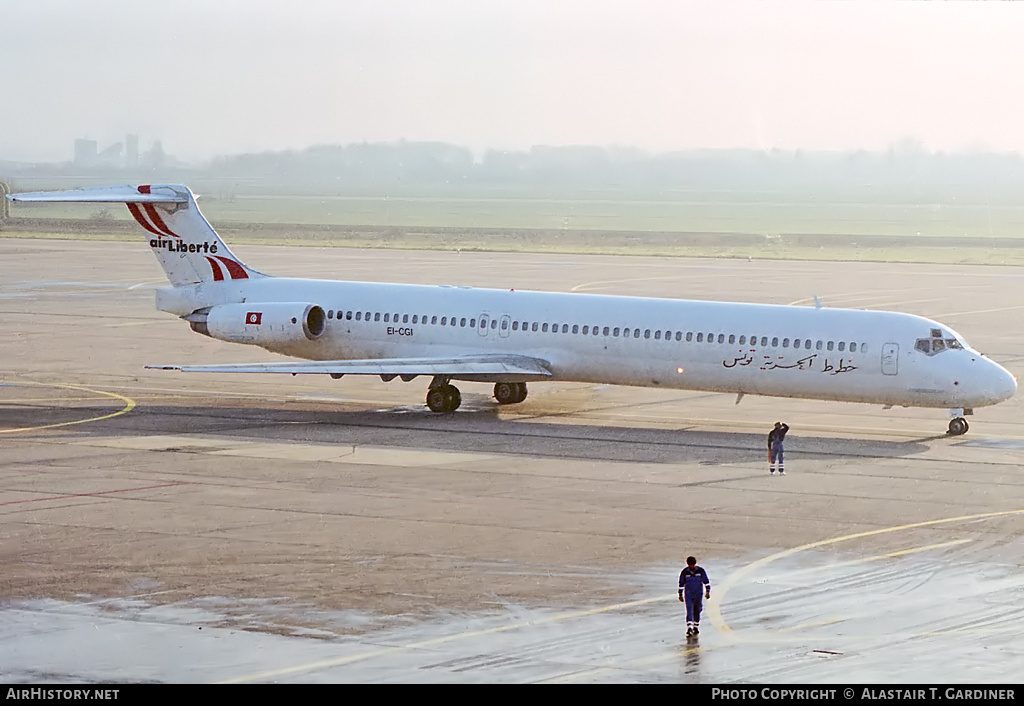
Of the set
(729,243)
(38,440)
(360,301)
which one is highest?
(729,243)

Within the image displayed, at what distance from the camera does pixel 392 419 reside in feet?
133

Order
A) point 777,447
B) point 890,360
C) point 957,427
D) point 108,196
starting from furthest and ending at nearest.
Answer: point 108,196 < point 957,427 < point 890,360 < point 777,447

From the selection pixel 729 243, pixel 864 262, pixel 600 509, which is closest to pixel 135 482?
pixel 600 509

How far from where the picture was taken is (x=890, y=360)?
37281 millimetres

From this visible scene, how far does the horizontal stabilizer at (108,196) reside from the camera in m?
41.6

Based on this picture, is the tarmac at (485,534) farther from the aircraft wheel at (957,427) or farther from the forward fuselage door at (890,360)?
the forward fuselage door at (890,360)

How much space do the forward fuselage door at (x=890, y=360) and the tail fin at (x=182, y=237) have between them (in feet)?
56.4

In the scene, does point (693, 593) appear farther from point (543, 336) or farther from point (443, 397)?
point (443, 397)

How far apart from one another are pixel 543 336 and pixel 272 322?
23.8 ft

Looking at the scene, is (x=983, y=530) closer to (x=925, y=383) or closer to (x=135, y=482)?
(x=925, y=383)

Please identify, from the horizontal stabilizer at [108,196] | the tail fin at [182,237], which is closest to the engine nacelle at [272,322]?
the tail fin at [182,237]

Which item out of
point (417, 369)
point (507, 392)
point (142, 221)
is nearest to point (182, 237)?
point (142, 221)

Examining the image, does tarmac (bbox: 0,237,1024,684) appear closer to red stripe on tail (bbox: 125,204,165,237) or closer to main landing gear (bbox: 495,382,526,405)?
main landing gear (bbox: 495,382,526,405)

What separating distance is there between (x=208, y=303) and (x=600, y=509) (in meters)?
18.6
